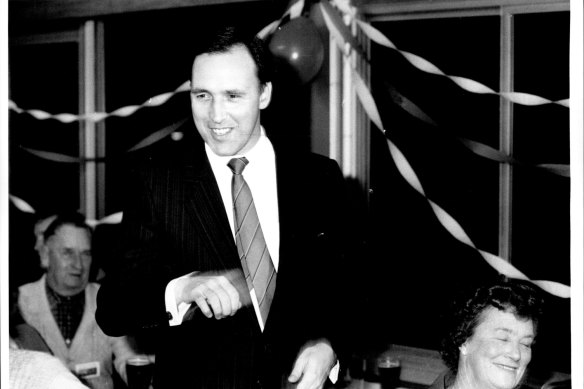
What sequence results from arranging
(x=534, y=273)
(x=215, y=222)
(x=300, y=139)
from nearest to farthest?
1. (x=215, y=222)
2. (x=534, y=273)
3. (x=300, y=139)

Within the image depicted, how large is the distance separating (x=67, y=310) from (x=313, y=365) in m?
0.86

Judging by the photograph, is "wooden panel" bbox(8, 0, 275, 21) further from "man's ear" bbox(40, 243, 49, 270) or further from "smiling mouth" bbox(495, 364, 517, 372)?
"smiling mouth" bbox(495, 364, 517, 372)

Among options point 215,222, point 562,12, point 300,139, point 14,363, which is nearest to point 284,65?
point 300,139

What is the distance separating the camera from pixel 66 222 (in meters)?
2.06

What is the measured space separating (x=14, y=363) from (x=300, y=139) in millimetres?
849

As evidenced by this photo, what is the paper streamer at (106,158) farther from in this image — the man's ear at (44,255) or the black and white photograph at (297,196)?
the man's ear at (44,255)

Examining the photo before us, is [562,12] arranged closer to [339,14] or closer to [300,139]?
[339,14]

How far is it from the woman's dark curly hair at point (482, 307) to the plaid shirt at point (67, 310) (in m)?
1.01

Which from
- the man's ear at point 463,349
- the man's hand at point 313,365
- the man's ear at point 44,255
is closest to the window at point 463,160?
the man's ear at point 463,349

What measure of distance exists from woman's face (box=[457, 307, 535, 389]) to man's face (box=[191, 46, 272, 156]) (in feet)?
2.06

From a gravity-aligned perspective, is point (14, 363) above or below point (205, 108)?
below

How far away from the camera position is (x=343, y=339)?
1.56m

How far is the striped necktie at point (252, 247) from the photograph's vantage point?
58.0 inches

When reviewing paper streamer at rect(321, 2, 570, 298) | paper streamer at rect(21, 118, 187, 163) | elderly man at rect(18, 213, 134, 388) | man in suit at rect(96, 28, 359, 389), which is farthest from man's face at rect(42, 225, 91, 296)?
paper streamer at rect(321, 2, 570, 298)
